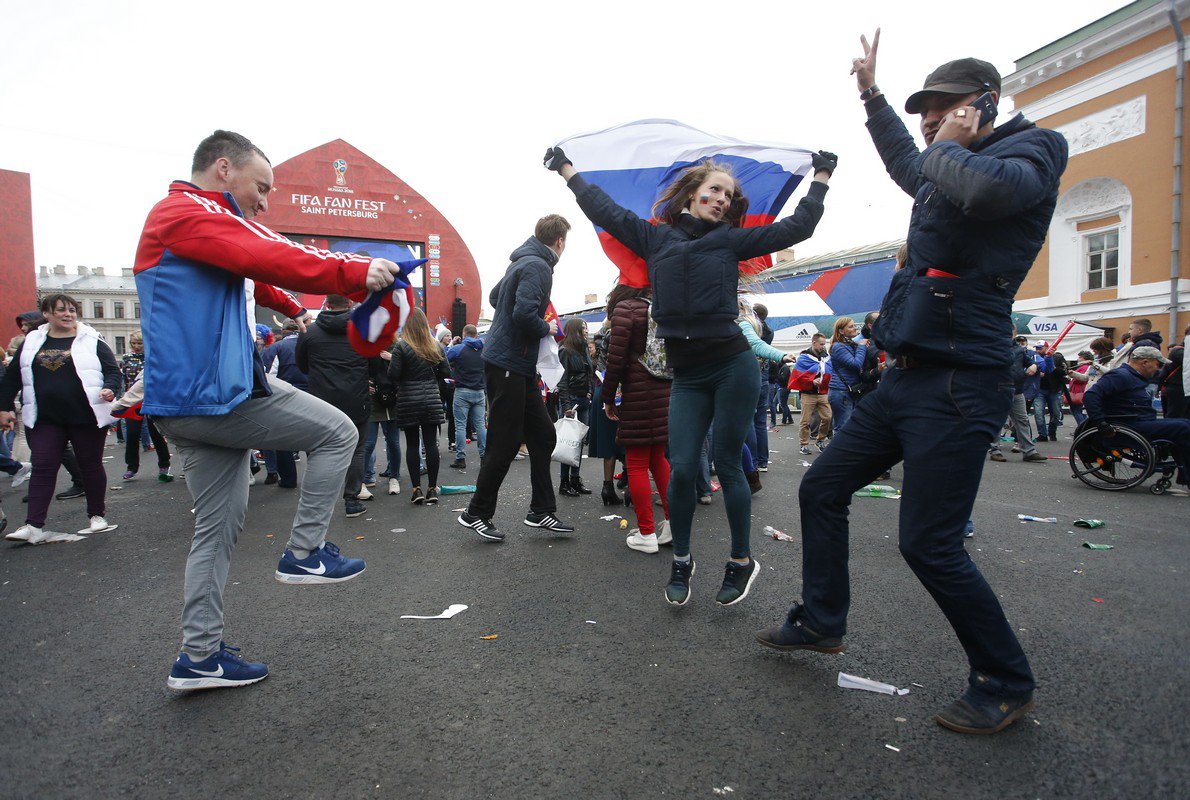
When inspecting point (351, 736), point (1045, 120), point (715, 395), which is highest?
point (1045, 120)

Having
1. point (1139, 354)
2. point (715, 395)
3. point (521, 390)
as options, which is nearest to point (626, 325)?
point (521, 390)

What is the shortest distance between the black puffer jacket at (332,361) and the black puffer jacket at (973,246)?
184 inches

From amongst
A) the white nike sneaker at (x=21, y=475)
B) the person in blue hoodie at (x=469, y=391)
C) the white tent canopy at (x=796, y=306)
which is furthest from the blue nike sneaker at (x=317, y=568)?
the white tent canopy at (x=796, y=306)

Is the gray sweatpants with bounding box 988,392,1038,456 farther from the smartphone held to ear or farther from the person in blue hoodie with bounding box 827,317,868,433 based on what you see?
the smartphone held to ear

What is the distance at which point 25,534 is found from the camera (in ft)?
16.3

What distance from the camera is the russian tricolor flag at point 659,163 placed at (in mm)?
3943

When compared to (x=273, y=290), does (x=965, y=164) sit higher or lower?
higher

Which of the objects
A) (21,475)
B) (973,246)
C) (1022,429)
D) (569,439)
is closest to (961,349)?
(973,246)

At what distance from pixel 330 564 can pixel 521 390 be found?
85.3 inches

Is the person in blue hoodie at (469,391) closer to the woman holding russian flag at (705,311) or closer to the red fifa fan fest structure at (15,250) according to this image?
the woman holding russian flag at (705,311)

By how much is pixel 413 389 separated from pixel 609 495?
208 cm

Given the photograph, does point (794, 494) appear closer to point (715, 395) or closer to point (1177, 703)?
point (715, 395)

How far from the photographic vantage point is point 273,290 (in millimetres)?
2820

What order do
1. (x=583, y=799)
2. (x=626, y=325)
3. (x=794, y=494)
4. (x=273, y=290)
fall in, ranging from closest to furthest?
(x=583, y=799) < (x=273, y=290) < (x=626, y=325) < (x=794, y=494)
